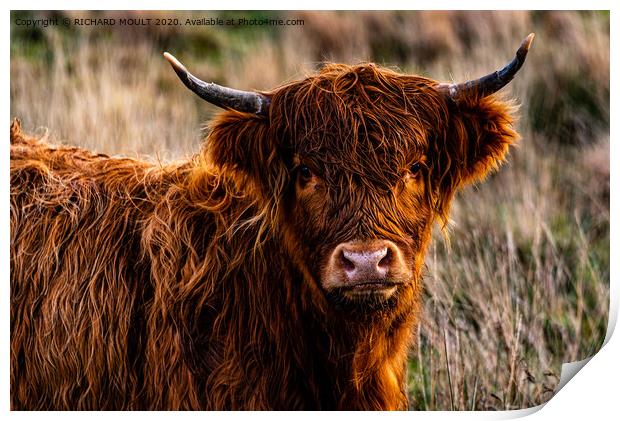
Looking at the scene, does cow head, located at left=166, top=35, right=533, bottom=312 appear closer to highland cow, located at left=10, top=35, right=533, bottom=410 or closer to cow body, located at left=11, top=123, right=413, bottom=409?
highland cow, located at left=10, top=35, right=533, bottom=410

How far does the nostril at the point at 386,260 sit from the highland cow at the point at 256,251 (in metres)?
0.04

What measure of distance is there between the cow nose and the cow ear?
1.56 feet

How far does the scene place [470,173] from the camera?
9.53 ft

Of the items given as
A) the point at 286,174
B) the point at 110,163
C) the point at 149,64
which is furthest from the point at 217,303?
the point at 149,64

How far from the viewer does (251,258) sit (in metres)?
2.82

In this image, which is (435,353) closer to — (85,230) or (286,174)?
(286,174)

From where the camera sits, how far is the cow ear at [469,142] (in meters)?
2.75

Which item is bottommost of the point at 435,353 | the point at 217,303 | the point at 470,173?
the point at 435,353

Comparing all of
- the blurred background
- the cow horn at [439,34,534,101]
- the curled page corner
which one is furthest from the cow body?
the cow horn at [439,34,534,101]

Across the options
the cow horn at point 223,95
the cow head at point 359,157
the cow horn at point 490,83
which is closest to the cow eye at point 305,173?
the cow head at point 359,157

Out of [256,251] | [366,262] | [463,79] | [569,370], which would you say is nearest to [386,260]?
[366,262]

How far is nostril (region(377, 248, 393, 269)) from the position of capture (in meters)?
2.44

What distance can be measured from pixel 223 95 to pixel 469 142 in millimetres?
856
